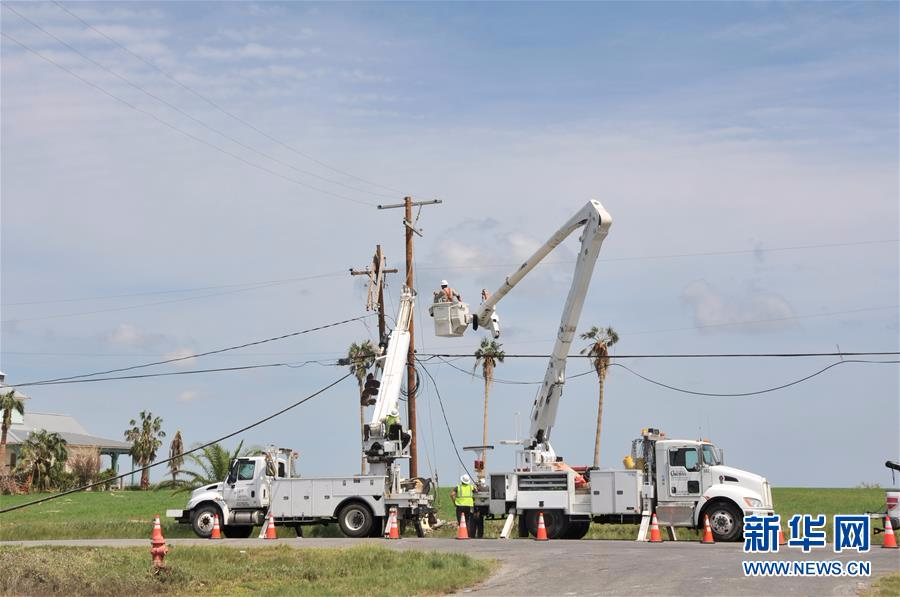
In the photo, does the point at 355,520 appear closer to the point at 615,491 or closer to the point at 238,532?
the point at 238,532

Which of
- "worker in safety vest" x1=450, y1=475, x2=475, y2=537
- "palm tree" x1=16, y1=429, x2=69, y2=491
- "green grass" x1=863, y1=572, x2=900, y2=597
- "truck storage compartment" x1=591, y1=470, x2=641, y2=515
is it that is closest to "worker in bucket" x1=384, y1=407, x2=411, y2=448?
"worker in safety vest" x1=450, y1=475, x2=475, y2=537

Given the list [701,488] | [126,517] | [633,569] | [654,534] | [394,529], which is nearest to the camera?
[633,569]

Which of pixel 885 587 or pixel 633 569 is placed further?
pixel 633 569

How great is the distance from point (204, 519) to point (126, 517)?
1947 cm

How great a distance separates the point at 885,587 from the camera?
1748 centimetres

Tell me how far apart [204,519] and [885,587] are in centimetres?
2067

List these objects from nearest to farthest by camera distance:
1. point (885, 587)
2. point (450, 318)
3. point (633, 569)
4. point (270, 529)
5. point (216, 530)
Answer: point (885, 587) → point (633, 569) → point (270, 529) → point (216, 530) → point (450, 318)

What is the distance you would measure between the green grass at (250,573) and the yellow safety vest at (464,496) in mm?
7440

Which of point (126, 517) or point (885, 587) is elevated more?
point (885, 587)

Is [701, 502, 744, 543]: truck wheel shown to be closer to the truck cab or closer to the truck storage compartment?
the truck cab

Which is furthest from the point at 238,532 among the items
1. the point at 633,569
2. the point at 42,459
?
the point at 42,459

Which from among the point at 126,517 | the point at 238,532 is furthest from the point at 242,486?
the point at 126,517

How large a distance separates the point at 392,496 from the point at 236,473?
4.85 metres

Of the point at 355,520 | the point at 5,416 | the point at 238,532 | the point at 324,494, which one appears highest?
the point at 5,416
